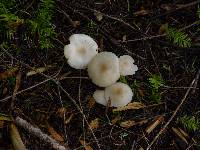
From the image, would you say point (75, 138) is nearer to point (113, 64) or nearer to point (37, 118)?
point (37, 118)

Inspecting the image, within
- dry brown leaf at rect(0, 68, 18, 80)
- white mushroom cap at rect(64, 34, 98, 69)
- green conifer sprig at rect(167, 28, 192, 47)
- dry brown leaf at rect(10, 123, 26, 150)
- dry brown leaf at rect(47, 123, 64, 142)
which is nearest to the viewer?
dry brown leaf at rect(10, 123, 26, 150)

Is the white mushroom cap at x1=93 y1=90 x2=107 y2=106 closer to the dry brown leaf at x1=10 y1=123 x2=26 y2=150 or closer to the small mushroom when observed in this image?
the small mushroom

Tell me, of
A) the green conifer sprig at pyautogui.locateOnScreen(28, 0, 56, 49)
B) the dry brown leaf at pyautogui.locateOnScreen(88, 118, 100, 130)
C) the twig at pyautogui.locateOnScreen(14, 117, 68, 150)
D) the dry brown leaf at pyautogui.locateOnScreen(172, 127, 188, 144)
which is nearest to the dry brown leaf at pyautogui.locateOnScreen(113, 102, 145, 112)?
the dry brown leaf at pyautogui.locateOnScreen(88, 118, 100, 130)

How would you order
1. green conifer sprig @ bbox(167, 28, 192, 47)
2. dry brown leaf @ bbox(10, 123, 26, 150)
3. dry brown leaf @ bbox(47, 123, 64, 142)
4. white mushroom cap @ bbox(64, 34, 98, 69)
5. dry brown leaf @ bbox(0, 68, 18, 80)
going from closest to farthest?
dry brown leaf @ bbox(10, 123, 26, 150)
dry brown leaf @ bbox(47, 123, 64, 142)
dry brown leaf @ bbox(0, 68, 18, 80)
white mushroom cap @ bbox(64, 34, 98, 69)
green conifer sprig @ bbox(167, 28, 192, 47)

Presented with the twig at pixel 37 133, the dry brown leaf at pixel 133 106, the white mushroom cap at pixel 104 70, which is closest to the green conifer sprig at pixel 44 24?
the white mushroom cap at pixel 104 70

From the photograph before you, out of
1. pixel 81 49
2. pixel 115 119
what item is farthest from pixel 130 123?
pixel 81 49

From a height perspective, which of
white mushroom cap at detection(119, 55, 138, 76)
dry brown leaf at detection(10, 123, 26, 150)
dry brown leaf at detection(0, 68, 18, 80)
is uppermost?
white mushroom cap at detection(119, 55, 138, 76)

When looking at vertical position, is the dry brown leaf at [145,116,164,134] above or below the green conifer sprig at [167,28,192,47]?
below

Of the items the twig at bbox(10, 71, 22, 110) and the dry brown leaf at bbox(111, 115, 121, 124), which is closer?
the twig at bbox(10, 71, 22, 110)
